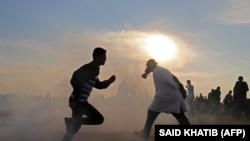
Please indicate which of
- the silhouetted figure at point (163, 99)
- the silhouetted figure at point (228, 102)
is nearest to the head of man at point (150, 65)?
the silhouetted figure at point (163, 99)

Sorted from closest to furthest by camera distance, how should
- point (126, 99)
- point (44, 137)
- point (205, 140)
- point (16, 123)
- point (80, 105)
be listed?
point (205, 140)
point (80, 105)
point (44, 137)
point (16, 123)
point (126, 99)

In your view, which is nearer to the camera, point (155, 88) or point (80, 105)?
point (80, 105)

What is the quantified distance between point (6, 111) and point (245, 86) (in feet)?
28.8

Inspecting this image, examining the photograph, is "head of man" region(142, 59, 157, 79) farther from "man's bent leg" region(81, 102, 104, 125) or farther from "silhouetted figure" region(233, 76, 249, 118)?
"silhouetted figure" region(233, 76, 249, 118)

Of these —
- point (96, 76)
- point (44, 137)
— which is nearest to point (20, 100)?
point (44, 137)

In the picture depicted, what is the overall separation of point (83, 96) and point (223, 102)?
621 inches

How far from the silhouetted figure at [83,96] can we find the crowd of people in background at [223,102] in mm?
11261

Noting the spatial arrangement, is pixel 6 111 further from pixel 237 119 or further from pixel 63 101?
pixel 237 119

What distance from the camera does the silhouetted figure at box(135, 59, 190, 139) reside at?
12461mm

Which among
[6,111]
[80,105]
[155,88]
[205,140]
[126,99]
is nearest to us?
[205,140]

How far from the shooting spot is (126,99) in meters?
28.2
